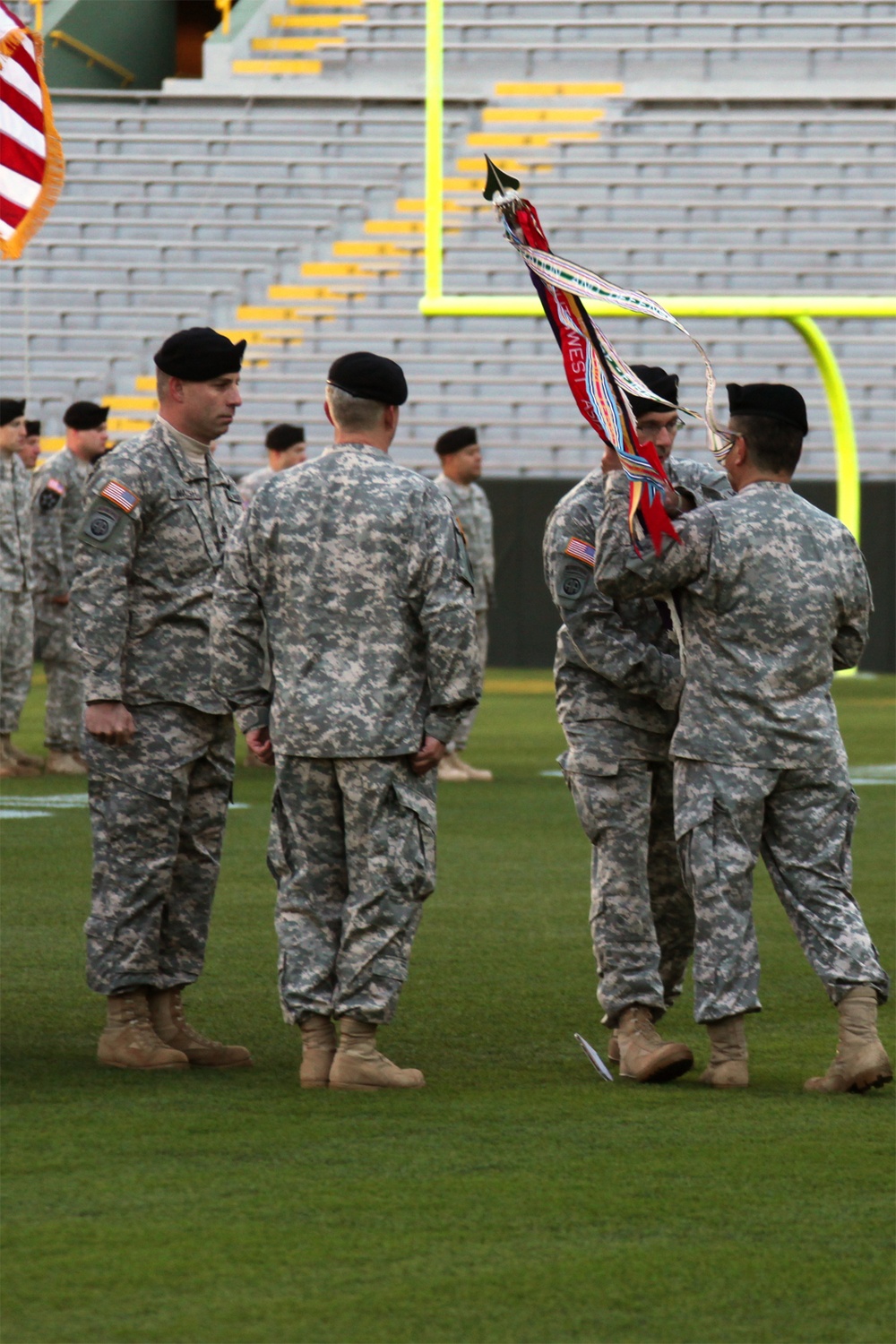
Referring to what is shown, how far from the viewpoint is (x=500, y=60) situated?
20.3 metres

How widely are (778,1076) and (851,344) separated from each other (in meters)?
17.1

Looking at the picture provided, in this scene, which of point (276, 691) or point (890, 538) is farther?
point (890, 538)

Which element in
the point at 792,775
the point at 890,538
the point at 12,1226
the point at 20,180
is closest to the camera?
the point at 12,1226

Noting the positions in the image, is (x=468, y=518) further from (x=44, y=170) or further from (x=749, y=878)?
(x=749, y=878)

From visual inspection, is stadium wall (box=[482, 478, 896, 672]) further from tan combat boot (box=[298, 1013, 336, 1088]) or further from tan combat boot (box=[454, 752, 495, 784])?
tan combat boot (box=[298, 1013, 336, 1088])

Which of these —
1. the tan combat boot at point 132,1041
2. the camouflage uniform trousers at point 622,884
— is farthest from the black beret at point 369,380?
the tan combat boot at point 132,1041

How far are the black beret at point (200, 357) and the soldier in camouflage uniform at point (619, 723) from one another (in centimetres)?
89

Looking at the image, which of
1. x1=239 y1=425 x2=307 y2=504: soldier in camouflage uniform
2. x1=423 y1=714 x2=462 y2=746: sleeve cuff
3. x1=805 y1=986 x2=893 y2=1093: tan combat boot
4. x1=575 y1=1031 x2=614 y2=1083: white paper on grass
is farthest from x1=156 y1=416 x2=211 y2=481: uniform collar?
x1=239 y1=425 x2=307 y2=504: soldier in camouflage uniform

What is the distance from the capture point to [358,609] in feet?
16.2

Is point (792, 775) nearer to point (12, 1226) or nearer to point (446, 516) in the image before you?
point (446, 516)

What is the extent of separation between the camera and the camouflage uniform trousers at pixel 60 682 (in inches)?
464

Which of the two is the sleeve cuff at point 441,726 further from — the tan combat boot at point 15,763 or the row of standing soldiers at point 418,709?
the tan combat boot at point 15,763

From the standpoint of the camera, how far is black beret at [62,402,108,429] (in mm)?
11555

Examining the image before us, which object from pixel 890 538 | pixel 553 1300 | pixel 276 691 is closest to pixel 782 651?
pixel 276 691
